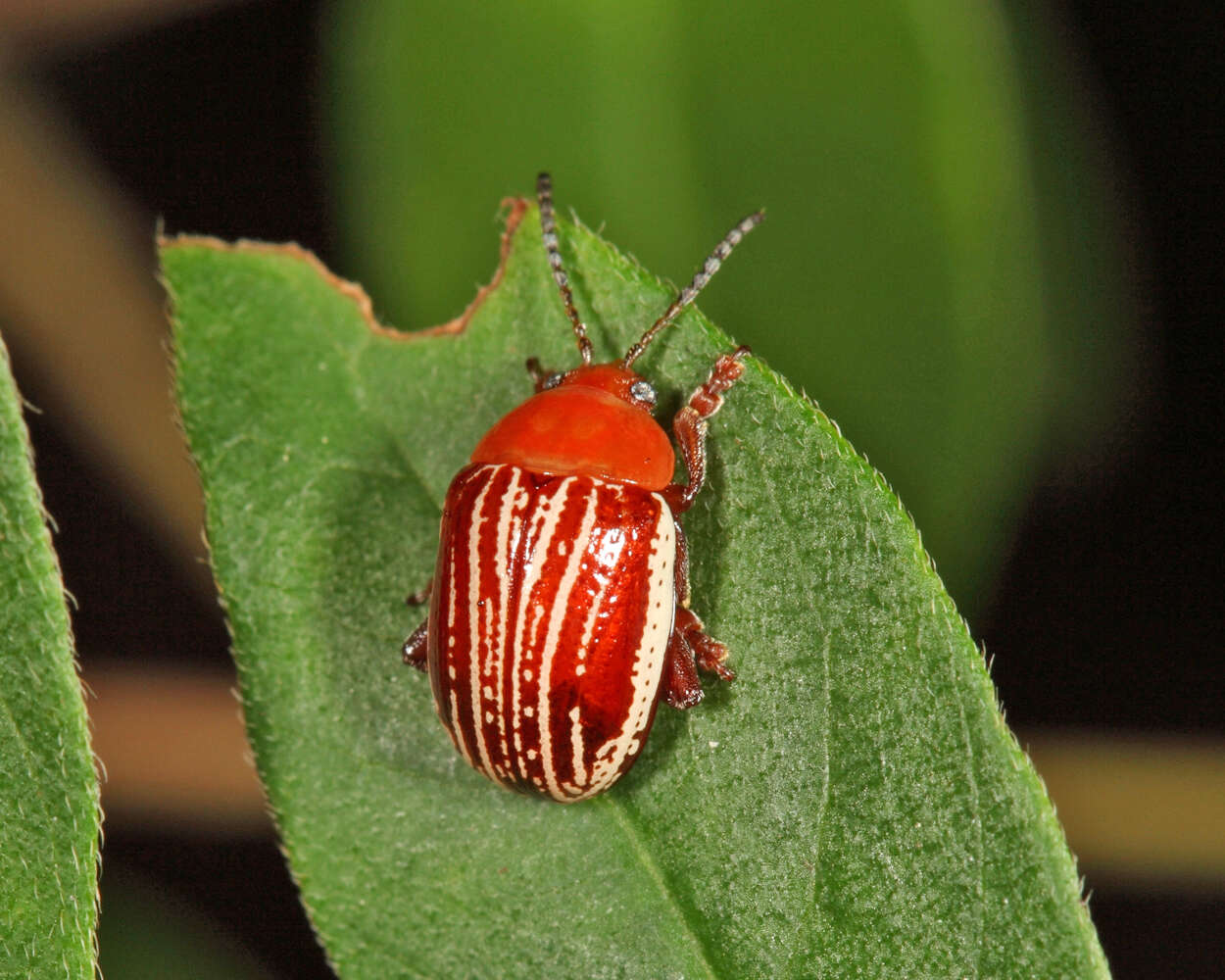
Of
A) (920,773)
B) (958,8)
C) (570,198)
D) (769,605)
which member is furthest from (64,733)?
(958,8)

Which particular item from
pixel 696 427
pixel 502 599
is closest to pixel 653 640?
pixel 502 599

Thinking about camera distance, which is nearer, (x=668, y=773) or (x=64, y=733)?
(x=64, y=733)

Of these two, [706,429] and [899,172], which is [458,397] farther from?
[899,172]

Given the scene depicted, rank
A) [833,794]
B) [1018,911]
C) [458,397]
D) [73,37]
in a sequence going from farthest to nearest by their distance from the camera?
[73,37]
[458,397]
[833,794]
[1018,911]

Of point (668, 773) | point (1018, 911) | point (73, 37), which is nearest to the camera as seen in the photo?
point (1018, 911)

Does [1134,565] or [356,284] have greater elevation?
[1134,565]

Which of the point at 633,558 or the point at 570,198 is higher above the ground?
the point at 570,198

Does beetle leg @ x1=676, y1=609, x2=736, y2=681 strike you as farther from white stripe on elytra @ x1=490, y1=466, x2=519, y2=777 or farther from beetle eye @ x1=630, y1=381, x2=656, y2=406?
beetle eye @ x1=630, y1=381, x2=656, y2=406

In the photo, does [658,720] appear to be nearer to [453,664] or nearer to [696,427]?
[453,664]
